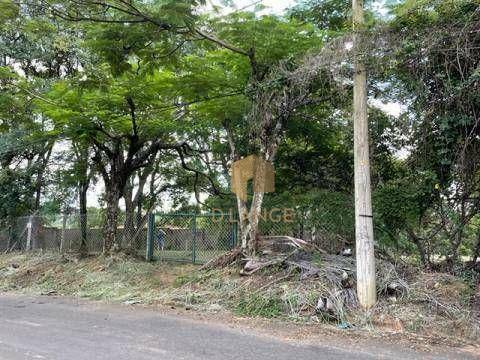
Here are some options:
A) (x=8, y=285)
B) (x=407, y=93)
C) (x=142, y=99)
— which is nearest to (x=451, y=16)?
(x=407, y=93)

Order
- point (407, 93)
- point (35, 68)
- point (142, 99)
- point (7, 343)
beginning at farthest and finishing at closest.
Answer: point (35, 68)
point (142, 99)
point (407, 93)
point (7, 343)

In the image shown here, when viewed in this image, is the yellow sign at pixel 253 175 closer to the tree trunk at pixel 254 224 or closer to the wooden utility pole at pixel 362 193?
the tree trunk at pixel 254 224

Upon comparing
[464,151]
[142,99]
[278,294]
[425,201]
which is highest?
[142,99]

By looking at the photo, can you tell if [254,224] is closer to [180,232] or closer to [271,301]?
[271,301]

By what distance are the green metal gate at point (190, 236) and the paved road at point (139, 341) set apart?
3903 mm

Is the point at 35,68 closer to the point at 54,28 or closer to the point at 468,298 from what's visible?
the point at 54,28

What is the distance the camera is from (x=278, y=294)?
8.35 metres

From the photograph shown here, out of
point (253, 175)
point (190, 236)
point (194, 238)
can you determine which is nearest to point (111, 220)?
point (190, 236)

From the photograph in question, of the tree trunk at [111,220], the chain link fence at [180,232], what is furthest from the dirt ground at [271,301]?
the tree trunk at [111,220]

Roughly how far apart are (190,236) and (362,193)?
19.8 ft

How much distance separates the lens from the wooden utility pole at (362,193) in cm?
774

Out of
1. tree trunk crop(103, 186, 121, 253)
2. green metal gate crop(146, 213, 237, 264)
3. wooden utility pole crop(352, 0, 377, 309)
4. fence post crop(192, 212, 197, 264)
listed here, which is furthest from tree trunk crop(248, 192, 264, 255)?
tree trunk crop(103, 186, 121, 253)

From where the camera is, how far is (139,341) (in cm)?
639

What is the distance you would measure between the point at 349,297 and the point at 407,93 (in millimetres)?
4029
